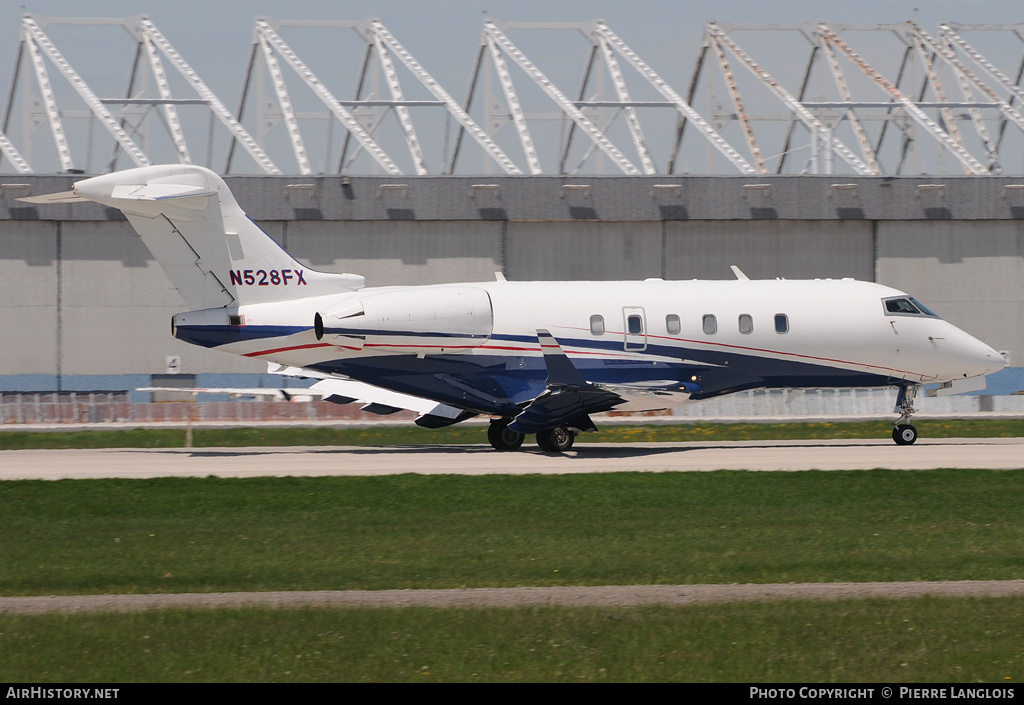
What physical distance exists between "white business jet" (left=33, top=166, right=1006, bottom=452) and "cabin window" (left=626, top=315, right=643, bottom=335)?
23mm

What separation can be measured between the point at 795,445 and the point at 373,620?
20989mm

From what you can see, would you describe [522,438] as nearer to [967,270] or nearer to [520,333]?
[520,333]

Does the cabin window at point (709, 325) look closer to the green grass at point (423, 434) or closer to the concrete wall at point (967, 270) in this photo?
the green grass at point (423, 434)

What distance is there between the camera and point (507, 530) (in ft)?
57.2

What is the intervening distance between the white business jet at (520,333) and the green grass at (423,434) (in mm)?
4418

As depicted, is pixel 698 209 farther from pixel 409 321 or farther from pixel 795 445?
pixel 409 321

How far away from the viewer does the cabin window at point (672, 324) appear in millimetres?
28125

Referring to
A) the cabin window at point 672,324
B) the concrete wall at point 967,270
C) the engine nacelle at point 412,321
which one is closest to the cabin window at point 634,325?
the cabin window at point 672,324

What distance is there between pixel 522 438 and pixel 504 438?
17.0 inches

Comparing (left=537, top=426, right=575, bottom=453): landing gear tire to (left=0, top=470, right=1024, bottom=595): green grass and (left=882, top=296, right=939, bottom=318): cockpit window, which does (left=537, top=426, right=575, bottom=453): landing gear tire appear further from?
(left=882, top=296, right=939, bottom=318): cockpit window

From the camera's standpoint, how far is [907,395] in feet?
97.1

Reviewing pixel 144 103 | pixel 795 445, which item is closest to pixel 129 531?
pixel 795 445

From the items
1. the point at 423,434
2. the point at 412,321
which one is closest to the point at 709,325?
the point at 412,321

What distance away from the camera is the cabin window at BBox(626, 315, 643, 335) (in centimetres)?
2805
